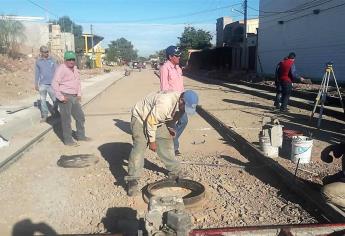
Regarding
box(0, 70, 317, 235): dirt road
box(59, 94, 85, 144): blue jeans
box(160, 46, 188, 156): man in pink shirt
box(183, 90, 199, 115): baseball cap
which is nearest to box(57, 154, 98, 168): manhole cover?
box(0, 70, 317, 235): dirt road

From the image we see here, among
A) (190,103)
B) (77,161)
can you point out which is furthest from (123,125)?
(190,103)

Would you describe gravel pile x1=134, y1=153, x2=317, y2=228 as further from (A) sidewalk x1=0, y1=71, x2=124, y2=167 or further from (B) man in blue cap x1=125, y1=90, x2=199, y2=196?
(A) sidewalk x1=0, y1=71, x2=124, y2=167

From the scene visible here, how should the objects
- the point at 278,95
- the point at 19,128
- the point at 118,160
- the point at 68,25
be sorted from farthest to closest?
the point at 68,25 < the point at 278,95 < the point at 19,128 < the point at 118,160

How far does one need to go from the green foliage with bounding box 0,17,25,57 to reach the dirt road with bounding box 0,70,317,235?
96.8 feet

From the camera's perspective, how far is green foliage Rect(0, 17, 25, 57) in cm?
3562

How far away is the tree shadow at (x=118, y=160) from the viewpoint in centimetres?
671

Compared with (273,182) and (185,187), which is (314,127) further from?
(185,187)

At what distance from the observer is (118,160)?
763cm

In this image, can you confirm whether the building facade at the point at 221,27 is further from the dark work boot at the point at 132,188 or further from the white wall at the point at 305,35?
the dark work boot at the point at 132,188

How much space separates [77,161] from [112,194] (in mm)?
1690

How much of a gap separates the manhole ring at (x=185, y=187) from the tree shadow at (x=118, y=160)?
1.73 feet

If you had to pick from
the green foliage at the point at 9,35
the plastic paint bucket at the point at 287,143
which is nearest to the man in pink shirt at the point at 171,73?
the plastic paint bucket at the point at 287,143

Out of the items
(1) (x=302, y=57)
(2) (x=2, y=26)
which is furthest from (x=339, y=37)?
(2) (x=2, y=26)

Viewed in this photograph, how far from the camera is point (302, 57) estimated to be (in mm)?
27516
